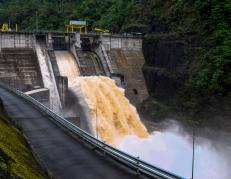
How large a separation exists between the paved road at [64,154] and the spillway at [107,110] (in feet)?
34.4

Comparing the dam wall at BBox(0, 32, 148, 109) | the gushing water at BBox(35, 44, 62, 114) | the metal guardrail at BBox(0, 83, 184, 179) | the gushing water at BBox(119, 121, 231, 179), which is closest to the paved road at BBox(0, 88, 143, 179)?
the metal guardrail at BBox(0, 83, 184, 179)

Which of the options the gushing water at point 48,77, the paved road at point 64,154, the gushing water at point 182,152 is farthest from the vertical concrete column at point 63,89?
the paved road at point 64,154

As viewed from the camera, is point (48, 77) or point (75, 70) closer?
point (48, 77)

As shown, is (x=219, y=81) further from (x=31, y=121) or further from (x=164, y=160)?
(x=31, y=121)

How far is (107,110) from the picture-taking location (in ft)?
120

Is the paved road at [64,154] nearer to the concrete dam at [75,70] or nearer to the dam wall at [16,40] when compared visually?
the concrete dam at [75,70]

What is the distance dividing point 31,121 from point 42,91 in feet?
48.2

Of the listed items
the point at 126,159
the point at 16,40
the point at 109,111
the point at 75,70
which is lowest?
the point at 109,111

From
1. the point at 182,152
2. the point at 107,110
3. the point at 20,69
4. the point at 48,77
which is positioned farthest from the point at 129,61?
the point at 182,152

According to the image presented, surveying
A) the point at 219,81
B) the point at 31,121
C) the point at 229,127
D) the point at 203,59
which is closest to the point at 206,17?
the point at 203,59

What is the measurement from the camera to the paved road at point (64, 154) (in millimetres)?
14523

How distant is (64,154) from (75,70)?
29.1 m

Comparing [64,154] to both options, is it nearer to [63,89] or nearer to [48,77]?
[63,89]

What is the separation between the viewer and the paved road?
14.5 meters
